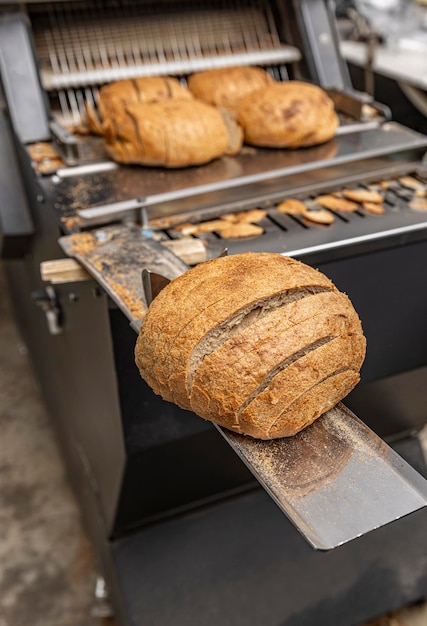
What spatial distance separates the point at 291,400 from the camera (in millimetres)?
787

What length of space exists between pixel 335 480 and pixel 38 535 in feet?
5.83

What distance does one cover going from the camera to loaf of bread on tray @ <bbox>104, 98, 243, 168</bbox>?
1486 millimetres

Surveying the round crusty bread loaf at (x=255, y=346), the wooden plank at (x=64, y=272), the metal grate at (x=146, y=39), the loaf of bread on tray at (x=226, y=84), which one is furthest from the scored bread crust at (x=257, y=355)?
the metal grate at (x=146, y=39)

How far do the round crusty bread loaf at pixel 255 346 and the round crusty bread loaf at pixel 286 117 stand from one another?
861 millimetres

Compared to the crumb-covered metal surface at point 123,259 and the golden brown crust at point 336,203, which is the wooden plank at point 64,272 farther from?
the golden brown crust at point 336,203

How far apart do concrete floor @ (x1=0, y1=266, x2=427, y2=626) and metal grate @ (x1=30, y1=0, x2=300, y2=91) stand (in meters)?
1.52

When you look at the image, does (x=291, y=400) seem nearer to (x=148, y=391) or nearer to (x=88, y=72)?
(x=148, y=391)

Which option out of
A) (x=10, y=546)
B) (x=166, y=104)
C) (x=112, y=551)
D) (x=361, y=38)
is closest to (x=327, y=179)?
(x=166, y=104)

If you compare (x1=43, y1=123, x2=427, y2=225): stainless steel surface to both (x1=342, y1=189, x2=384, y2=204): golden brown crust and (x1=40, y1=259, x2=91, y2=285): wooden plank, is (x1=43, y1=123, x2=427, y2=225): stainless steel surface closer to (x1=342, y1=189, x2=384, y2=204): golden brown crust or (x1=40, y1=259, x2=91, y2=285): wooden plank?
(x1=342, y1=189, x2=384, y2=204): golden brown crust

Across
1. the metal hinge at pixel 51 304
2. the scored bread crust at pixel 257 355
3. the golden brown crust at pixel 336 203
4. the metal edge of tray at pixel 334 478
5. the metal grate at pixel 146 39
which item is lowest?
the metal hinge at pixel 51 304

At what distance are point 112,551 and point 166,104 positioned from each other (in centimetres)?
124

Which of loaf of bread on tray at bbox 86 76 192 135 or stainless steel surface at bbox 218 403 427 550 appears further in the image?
loaf of bread on tray at bbox 86 76 192 135

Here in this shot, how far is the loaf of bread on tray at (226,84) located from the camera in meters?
1.79

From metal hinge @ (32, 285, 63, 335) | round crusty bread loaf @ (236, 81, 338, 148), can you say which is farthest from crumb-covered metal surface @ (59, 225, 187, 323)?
round crusty bread loaf @ (236, 81, 338, 148)
